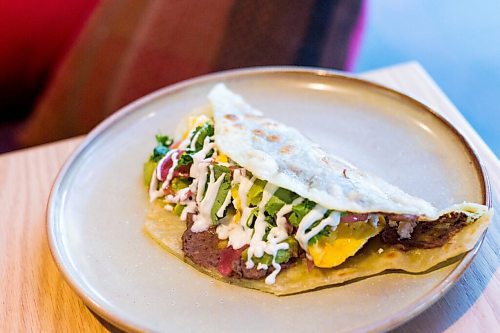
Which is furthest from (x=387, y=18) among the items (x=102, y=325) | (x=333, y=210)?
(x=102, y=325)

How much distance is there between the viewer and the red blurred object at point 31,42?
91.7 inches

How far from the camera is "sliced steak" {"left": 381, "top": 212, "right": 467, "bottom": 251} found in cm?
111

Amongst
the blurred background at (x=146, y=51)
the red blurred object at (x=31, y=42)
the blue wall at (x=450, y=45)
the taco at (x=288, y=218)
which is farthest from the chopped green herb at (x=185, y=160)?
the blue wall at (x=450, y=45)

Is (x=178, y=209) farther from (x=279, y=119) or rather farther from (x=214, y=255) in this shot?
(x=279, y=119)

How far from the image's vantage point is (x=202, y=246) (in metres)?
1.23

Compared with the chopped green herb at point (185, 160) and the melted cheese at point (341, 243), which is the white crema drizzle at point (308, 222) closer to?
the melted cheese at point (341, 243)

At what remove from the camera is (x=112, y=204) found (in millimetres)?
1361

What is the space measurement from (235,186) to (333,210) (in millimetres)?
236

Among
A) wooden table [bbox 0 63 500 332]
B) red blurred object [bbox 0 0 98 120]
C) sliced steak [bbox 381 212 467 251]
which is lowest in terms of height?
red blurred object [bbox 0 0 98 120]

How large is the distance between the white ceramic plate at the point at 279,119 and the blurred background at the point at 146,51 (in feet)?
1.44

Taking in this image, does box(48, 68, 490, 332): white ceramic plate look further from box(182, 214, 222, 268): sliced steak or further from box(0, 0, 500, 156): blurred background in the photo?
box(0, 0, 500, 156): blurred background

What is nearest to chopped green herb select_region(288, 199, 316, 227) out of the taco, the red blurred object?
the taco

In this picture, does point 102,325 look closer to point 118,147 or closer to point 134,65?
point 118,147

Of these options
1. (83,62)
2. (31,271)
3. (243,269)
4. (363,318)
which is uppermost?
(363,318)
